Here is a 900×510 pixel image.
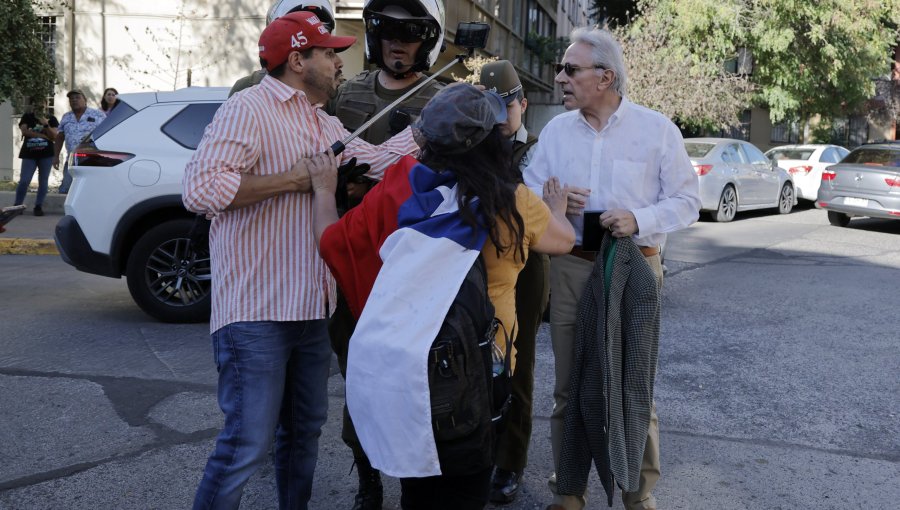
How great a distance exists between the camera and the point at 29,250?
33.9 feet

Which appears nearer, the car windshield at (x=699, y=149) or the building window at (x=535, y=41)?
the car windshield at (x=699, y=149)

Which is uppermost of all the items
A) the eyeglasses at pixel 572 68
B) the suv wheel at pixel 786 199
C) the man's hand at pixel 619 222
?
the eyeglasses at pixel 572 68

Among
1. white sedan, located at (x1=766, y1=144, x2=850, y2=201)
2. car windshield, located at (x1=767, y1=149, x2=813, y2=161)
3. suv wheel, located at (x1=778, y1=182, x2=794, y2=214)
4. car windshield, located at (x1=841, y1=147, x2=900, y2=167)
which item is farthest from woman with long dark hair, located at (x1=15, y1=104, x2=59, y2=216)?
car windshield, located at (x1=767, y1=149, x2=813, y2=161)

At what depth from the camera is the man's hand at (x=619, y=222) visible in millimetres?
3311

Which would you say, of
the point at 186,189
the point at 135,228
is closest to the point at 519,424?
the point at 186,189

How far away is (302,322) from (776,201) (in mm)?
16172

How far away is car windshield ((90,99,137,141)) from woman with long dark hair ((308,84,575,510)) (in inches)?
199

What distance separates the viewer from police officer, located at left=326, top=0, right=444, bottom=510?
347cm

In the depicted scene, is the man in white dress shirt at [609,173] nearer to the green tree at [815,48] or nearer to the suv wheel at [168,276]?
the suv wheel at [168,276]

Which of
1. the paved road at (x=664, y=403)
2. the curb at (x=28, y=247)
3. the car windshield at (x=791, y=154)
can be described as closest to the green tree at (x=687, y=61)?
the car windshield at (x=791, y=154)

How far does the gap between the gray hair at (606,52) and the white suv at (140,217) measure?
4305mm

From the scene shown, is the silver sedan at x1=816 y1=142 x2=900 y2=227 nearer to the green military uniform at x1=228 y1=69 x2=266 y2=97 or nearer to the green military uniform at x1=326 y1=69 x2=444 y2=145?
the green military uniform at x1=326 y1=69 x2=444 y2=145

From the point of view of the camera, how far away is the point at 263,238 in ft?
9.10

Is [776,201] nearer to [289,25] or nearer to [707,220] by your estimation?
[707,220]
